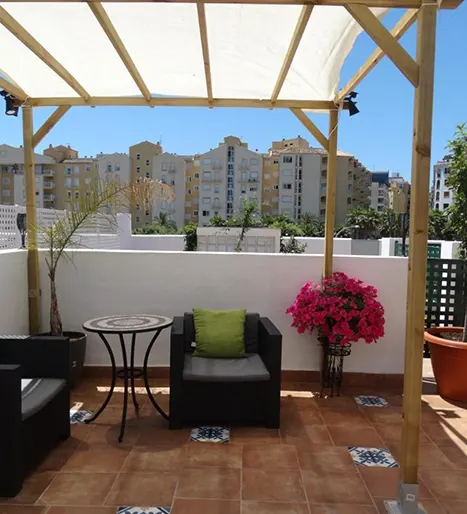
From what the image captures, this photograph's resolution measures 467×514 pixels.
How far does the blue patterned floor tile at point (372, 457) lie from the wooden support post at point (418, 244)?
514 mm

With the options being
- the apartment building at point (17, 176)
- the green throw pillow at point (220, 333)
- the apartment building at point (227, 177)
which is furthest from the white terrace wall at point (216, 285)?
the apartment building at point (227, 177)

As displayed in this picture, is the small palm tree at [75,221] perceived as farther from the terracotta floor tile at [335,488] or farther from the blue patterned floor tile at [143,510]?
the terracotta floor tile at [335,488]

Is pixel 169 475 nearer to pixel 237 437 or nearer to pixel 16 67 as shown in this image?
pixel 237 437

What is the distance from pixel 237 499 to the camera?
2.27 m

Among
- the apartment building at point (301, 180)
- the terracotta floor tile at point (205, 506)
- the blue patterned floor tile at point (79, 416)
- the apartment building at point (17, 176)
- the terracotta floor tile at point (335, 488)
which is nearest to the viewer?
the terracotta floor tile at point (205, 506)

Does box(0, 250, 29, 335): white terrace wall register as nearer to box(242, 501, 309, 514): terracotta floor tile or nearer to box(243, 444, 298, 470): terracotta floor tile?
box(243, 444, 298, 470): terracotta floor tile

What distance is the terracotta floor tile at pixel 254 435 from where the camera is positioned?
296 cm

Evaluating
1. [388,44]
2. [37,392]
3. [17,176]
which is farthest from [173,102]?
[17,176]

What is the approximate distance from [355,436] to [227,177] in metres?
55.3

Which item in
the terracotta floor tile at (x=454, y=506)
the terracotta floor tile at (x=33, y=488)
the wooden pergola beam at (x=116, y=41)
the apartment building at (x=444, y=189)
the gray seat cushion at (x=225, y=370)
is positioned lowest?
the terracotta floor tile at (x=454, y=506)

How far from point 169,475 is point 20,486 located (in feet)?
2.52

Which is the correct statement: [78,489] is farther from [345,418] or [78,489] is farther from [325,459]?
[345,418]

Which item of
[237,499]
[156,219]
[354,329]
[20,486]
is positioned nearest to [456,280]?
[354,329]

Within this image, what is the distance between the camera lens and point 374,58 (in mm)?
2924
